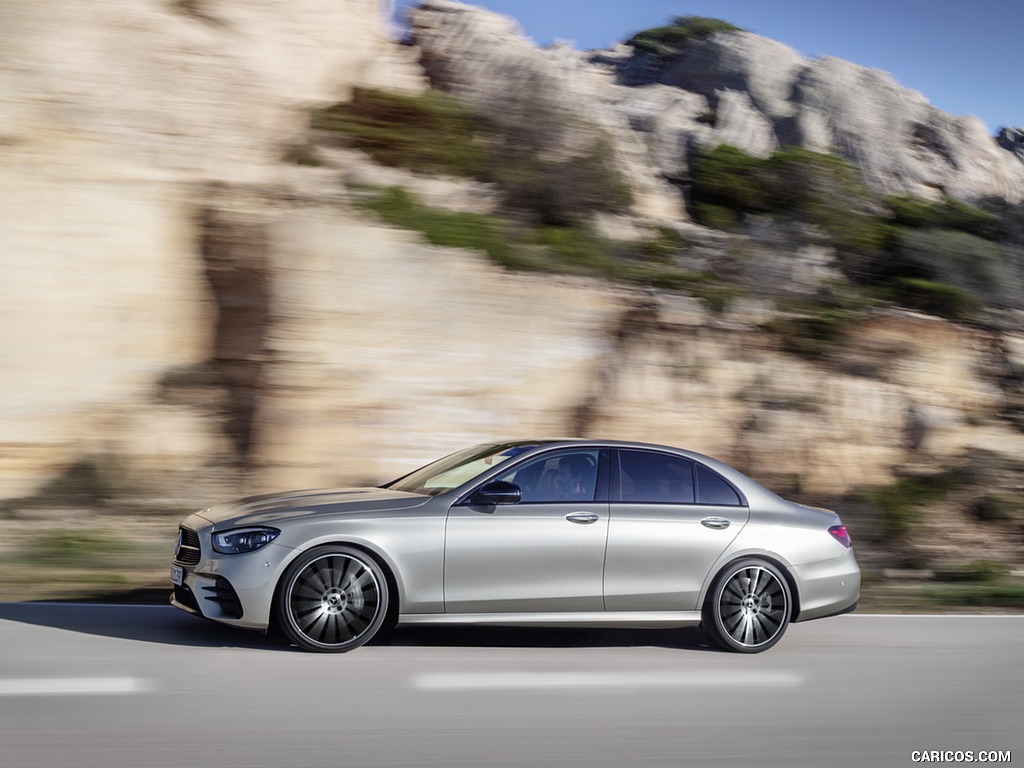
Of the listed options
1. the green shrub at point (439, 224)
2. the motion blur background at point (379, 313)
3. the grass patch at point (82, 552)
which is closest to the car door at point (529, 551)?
the motion blur background at point (379, 313)

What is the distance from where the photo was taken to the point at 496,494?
273 inches

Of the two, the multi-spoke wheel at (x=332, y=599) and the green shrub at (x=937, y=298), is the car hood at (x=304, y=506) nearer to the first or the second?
the multi-spoke wheel at (x=332, y=599)

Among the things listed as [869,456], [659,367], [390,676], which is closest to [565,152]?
[659,367]

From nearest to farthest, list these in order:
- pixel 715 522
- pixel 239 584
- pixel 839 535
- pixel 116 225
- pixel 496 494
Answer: pixel 239 584
pixel 496 494
pixel 715 522
pixel 839 535
pixel 116 225

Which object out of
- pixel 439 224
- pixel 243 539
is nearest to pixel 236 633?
pixel 243 539

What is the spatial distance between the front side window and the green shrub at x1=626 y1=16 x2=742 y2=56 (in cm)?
3200

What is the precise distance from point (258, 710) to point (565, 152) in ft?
48.2

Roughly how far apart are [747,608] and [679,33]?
32885mm

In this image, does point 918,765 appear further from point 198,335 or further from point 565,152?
point 565,152

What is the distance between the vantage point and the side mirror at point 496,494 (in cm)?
693

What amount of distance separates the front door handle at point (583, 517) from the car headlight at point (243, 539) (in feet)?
5.94

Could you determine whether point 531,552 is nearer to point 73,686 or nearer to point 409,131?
point 73,686

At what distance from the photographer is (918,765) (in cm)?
489

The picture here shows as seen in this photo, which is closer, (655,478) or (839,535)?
(655,478)
